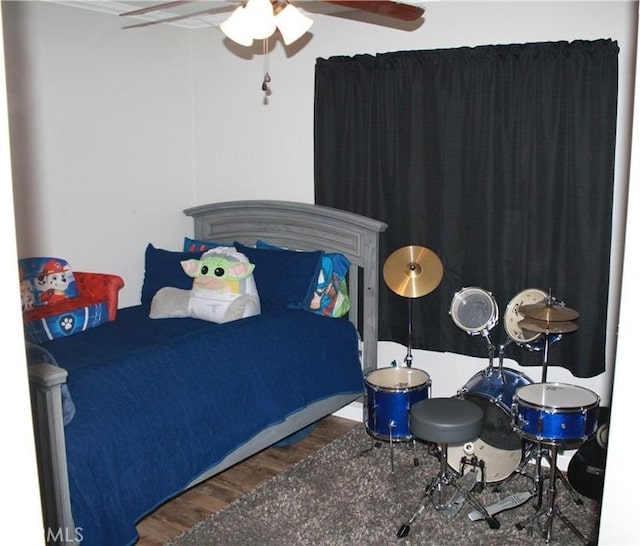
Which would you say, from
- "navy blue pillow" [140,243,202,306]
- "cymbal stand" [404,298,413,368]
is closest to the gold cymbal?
"cymbal stand" [404,298,413,368]

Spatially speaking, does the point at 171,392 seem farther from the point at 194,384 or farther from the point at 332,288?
the point at 332,288

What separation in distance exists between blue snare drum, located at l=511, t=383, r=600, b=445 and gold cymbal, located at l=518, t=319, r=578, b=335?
11.6 inches

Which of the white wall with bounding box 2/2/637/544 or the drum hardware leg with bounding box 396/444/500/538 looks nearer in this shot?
the drum hardware leg with bounding box 396/444/500/538

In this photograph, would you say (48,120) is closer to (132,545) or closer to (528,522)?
(132,545)

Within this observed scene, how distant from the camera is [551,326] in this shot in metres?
2.86

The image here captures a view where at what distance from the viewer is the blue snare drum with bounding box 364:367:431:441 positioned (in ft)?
10.5

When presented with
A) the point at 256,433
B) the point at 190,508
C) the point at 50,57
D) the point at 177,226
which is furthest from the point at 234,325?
the point at 50,57

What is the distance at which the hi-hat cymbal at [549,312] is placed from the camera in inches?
112

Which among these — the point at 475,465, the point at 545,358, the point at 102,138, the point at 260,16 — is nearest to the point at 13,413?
the point at 260,16

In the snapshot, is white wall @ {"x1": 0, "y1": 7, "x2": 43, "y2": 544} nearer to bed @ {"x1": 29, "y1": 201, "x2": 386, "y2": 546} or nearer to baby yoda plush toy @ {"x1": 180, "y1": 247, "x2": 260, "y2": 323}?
bed @ {"x1": 29, "y1": 201, "x2": 386, "y2": 546}

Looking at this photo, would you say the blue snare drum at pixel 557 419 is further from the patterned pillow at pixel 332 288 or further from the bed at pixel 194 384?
the patterned pillow at pixel 332 288

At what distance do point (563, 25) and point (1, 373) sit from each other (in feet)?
10.3

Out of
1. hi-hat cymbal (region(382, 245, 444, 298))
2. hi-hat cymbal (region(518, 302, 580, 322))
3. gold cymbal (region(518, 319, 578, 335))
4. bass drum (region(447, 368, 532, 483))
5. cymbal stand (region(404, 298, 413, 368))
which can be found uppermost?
hi-hat cymbal (region(382, 245, 444, 298))

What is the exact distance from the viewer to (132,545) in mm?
2379
